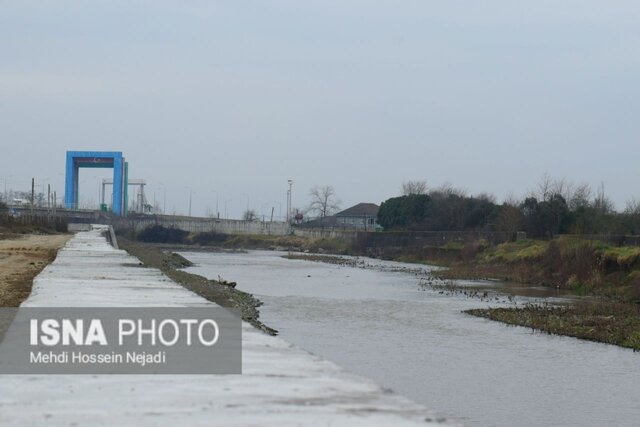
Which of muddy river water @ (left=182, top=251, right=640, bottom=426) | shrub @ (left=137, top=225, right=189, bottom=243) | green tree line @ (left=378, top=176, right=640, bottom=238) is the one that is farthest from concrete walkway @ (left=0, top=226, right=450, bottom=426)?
shrub @ (left=137, top=225, right=189, bottom=243)

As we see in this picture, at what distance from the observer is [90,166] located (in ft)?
398

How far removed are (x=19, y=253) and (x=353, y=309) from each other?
17.4 meters

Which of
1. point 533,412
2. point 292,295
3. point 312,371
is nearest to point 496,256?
point 292,295

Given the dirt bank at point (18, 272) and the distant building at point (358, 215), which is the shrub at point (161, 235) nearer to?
the distant building at point (358, 215)

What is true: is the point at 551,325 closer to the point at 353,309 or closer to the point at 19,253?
the point at 353,309

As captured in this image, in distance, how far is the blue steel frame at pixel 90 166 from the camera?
11594cm

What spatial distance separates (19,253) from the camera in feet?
125

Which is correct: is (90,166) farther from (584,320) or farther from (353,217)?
(584,320)

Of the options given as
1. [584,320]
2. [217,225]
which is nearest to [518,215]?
[584,320]
